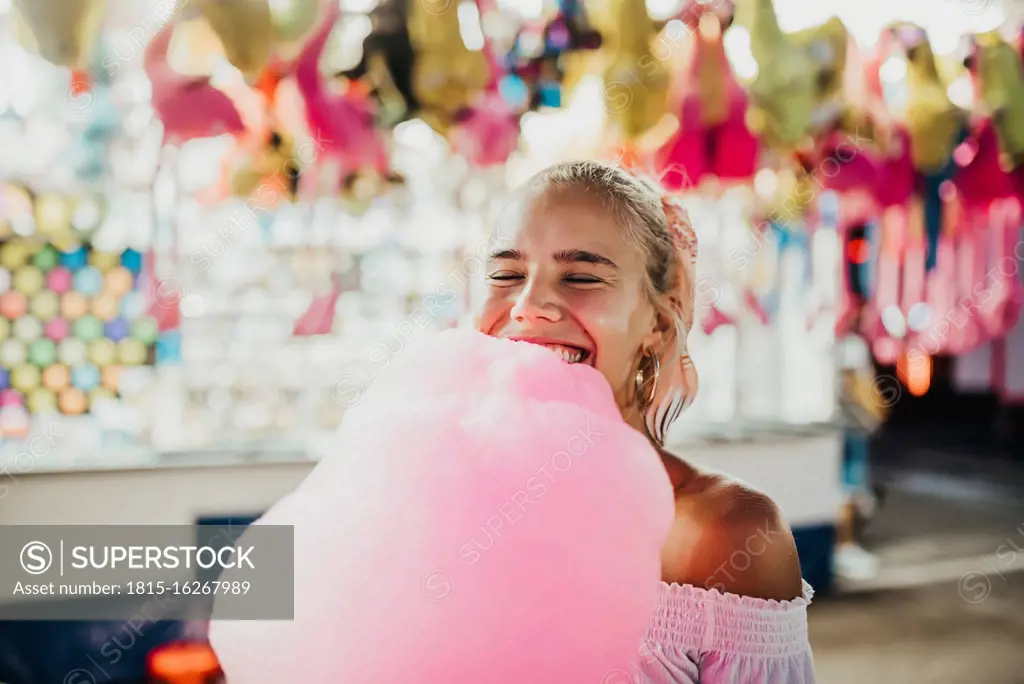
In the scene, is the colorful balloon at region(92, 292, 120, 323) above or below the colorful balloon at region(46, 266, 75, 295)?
below

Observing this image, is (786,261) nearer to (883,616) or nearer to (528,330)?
(883,616)

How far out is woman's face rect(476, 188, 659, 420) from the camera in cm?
76

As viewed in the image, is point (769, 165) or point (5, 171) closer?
point (769, 165)

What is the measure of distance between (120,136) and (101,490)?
44.4 inches

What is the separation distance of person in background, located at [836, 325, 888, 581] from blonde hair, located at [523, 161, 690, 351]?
3.03 m

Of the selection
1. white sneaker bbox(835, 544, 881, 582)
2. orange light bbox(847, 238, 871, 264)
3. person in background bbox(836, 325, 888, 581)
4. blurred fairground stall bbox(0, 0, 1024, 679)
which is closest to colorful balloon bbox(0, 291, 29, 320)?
blurred fairground stall bbox(0, 0, 1024, 679)

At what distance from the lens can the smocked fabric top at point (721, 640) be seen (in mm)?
754

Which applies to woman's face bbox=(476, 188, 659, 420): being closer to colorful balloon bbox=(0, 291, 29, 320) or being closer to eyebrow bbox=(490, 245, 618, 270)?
eyebrow bbox=(490, 245, 618, 270)

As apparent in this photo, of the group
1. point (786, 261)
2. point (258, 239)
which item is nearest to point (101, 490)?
point (258, 239)

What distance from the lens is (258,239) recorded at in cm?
278

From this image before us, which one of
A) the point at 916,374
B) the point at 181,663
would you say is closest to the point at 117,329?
the point at 181,663

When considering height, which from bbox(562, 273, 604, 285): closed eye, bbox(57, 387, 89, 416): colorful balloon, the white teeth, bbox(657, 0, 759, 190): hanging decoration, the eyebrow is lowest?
bbox(57, 387, 89, 416): colorful balloon

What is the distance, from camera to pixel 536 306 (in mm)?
751

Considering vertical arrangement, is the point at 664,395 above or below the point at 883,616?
above
